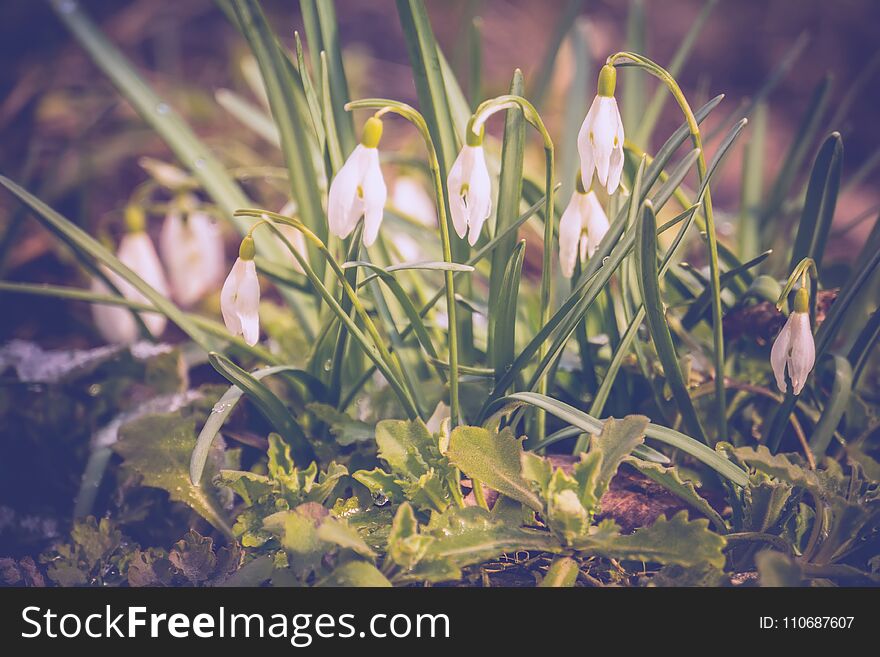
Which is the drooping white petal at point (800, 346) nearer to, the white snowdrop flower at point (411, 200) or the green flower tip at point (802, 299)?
the green flower tip at point (802, 299)

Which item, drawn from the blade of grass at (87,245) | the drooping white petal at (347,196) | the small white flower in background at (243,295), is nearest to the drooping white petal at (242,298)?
the small white flower in background at (243,295)

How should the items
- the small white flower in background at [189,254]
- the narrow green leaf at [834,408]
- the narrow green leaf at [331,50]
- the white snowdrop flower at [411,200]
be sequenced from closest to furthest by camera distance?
the narrow green leaf at [834,408] → the narrow green leaf at [331,50] → the small white flower in background at [189,254] → the white snowdrop flower at [411,200]

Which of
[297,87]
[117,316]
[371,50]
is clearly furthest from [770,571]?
[371,50]

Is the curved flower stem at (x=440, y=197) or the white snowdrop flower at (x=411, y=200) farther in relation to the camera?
the white snowdrop flower at (x=411, y=200)

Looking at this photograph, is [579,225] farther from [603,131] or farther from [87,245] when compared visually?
[87,245]

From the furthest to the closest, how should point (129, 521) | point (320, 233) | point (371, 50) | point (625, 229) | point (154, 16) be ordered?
point (371, 50), point (154, 16), point (320, 233), point (129, 521), point (625, 229)

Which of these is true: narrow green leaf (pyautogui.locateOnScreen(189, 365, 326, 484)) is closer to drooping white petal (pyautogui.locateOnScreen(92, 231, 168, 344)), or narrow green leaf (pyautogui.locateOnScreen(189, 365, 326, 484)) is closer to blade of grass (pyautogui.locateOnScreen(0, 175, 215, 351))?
blade of grass (pyautogui.locateOnScreen(0, 175, 215, 351))

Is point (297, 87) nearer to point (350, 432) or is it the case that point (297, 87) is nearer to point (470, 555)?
point (350, 432)
